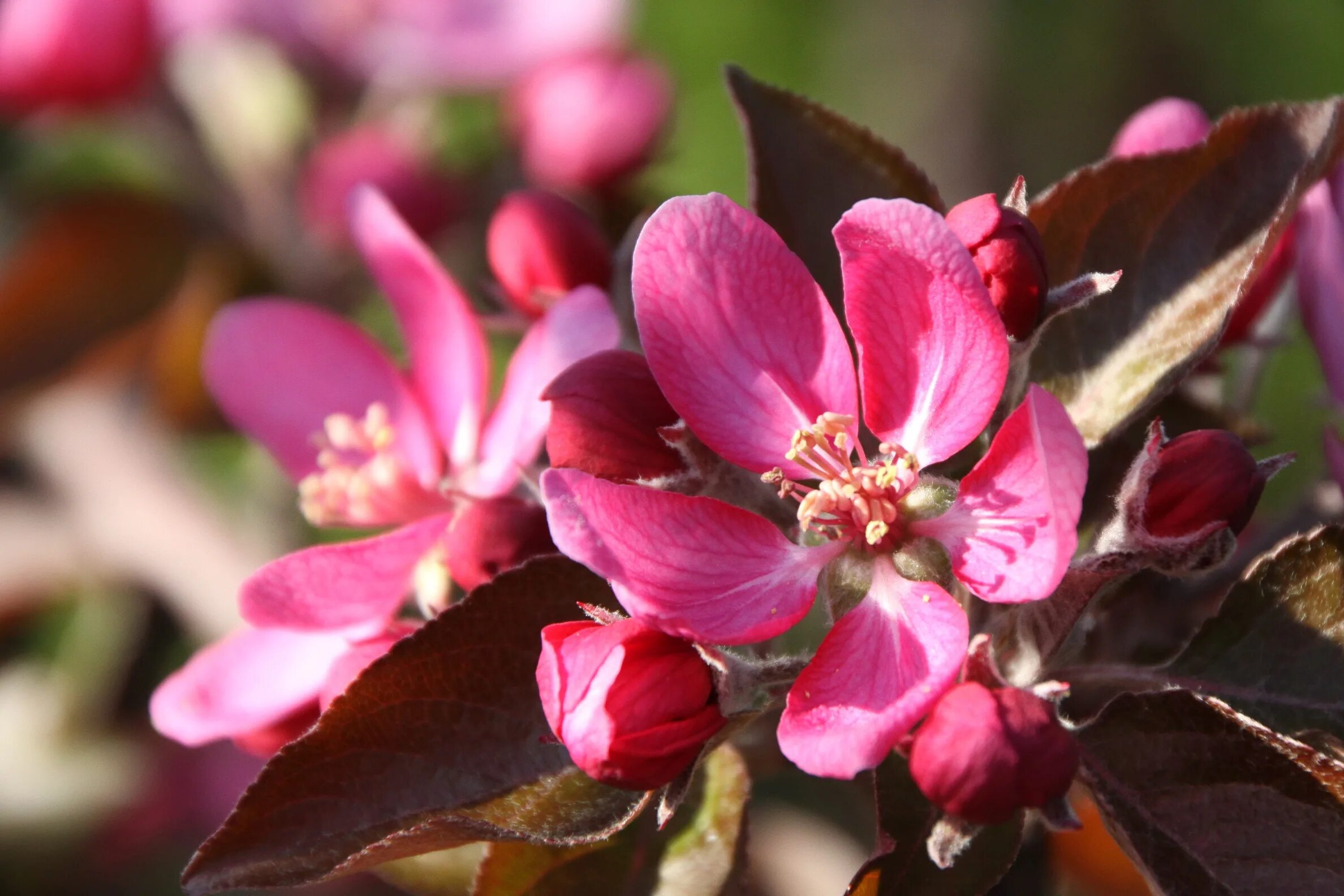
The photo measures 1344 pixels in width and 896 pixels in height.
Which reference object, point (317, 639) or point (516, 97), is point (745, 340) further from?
point (516, 97)

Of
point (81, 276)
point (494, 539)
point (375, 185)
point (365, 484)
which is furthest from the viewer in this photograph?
point (81, 276)

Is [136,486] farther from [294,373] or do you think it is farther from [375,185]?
[294,373]

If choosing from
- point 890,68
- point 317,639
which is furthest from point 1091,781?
point 890,68

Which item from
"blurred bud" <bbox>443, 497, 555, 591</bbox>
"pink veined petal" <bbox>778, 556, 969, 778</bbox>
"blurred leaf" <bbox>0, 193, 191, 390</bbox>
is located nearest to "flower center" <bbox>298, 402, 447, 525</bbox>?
"blurred bud" <bbox>443, 497, 555, 591</bbox>

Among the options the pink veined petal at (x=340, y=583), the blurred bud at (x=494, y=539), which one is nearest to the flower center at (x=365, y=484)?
the pink veined petal at (x=340, y=583)

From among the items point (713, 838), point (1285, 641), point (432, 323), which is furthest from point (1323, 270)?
point (432, 323)

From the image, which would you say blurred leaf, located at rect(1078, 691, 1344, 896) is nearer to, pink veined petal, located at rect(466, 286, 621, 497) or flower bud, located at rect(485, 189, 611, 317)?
pink veined petal, located at rect(466, 286, 621, 497)
